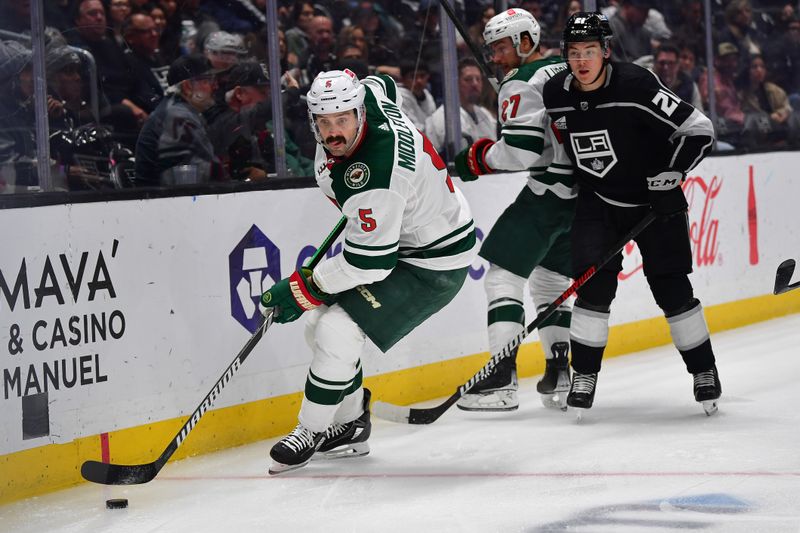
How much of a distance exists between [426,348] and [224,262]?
1.01 meters

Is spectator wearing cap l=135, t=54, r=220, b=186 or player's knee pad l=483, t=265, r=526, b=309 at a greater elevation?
spectator wearing cap l=135, t=54, r=220, b=186

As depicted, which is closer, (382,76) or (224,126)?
(382,76)

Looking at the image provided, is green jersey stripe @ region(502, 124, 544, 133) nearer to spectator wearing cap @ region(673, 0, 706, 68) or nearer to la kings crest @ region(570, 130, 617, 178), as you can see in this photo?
la kings crest @ region(570, 130, 617, 178)

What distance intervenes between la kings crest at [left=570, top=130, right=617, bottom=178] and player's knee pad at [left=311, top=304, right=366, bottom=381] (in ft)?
3.22

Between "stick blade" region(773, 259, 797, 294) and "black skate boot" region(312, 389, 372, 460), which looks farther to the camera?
"black skate boot" region(312, 389, 372, 460)

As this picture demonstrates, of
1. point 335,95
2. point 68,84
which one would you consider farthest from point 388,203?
point 68,84

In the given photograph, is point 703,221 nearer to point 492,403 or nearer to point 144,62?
point 492,403

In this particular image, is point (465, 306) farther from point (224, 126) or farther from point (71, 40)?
point (71, 40)

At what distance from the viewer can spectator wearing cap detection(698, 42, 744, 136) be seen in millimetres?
6270

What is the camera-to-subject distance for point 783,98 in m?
6.70

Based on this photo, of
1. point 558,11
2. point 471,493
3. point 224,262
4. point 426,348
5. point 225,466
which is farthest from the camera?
point 558,11

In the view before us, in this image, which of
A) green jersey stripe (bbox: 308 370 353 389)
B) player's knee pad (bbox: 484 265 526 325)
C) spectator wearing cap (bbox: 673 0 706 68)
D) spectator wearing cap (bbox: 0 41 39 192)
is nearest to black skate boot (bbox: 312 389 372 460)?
green jersey stripe (bbox: 308 370 353 389)

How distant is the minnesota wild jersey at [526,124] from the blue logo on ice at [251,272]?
0.79 m

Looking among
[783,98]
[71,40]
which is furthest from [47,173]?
[783,98]
